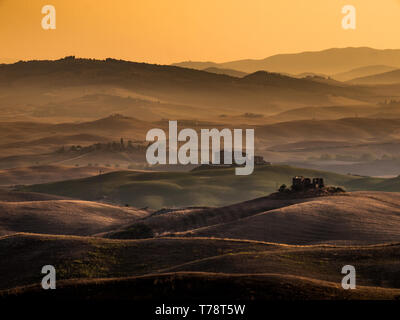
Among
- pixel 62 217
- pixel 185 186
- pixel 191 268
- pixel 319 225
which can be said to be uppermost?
pixel 191 268

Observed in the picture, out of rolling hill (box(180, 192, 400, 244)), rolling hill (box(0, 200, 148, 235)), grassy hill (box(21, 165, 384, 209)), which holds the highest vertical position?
rolling hill (box(180, 192, 400, 244))

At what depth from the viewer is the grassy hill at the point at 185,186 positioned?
471 ft

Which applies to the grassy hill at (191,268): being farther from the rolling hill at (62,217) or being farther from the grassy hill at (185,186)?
the grassy hill at (185,186)

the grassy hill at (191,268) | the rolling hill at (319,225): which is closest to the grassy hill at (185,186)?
the rolling hill at (319,225)

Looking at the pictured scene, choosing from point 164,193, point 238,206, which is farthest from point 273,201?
point 164,193

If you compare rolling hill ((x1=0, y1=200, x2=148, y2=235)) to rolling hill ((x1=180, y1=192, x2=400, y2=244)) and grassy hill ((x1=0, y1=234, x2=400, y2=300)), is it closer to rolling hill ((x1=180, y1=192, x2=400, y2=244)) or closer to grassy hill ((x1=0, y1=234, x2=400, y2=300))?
rolling hill ((x1=180, y1=192, x2=400, y2=244))

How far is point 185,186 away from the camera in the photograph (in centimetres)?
15338

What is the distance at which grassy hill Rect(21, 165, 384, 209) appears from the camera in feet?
471

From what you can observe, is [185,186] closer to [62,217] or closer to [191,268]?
[62,217]

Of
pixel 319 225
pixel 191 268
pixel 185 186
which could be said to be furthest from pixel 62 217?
pixel 185 186

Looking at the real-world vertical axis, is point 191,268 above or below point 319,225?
above

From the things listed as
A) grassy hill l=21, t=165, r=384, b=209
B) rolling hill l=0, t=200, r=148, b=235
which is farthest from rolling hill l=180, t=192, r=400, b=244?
grassy hill l=21, t=165, r=384, b=209

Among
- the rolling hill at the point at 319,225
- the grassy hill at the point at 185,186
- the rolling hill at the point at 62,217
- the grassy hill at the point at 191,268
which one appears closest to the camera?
the grassy hill at the point at 191,268

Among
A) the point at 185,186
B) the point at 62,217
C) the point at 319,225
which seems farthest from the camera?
the point at 185,186
